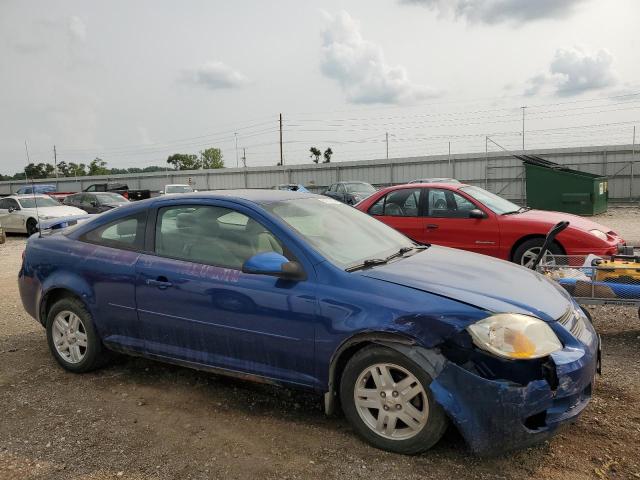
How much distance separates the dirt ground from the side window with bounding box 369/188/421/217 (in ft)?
13.9

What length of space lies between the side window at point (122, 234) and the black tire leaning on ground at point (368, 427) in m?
1.96

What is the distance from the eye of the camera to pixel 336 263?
10.8ft

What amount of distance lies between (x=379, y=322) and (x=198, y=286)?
133 cm

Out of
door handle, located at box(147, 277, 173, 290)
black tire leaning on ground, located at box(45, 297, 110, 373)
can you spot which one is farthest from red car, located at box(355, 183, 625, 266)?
black tire leaning on ground, located at box(45, 297, 110, 373)

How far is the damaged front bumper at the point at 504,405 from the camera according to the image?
2.69 metres

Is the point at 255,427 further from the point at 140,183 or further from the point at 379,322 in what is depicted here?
the point at 140,183

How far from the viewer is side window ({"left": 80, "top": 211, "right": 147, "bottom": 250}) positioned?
160 inches

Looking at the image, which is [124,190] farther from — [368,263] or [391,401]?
[391,401]

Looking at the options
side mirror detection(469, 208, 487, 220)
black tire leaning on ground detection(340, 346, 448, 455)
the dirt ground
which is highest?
side mirror detection(469, 208, 487, 220)

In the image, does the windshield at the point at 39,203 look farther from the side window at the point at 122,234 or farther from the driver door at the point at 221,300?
the driver door at the point at 221,300

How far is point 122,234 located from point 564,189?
60.0 ft

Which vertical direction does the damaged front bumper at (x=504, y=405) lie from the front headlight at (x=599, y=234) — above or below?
below

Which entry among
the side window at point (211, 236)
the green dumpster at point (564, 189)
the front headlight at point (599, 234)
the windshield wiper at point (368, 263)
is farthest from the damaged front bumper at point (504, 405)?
the green dumpster at point (564, 189)

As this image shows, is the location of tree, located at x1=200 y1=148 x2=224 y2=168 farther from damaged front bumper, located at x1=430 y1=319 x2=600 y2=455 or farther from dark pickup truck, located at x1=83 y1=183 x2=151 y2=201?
damaged front bumper, located at x1=430 y1=319 x2=600 y2=455
